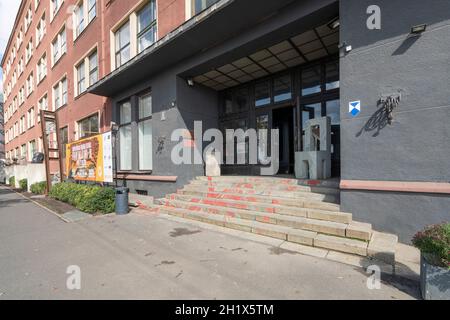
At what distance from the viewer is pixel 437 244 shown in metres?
2.61

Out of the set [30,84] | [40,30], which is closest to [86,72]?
[40,30]

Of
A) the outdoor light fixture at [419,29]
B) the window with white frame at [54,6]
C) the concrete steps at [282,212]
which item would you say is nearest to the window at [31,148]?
the window with white frame at [54,6]

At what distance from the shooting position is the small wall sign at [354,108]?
4617 mm

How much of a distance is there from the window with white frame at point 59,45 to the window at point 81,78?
324cm

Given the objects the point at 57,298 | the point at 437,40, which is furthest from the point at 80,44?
the point at 437,40

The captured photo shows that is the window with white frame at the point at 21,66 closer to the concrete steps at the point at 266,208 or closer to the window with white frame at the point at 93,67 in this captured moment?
the window with white frame at the point at 93,67

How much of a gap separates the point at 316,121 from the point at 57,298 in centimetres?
665

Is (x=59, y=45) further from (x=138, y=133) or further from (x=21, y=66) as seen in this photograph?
(x=21, y=66)

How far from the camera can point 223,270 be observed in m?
3.51

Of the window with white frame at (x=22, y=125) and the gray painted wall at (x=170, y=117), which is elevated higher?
the window with white frame at (x=22, y=125)

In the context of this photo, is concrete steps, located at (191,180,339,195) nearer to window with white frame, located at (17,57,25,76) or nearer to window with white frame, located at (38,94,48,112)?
window with white frame, located at (38,94,48,112)

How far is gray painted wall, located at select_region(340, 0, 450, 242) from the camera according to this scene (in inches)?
152

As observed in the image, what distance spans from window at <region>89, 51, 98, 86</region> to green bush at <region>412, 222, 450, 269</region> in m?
14.4

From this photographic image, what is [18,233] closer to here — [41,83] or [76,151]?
[76,151]
